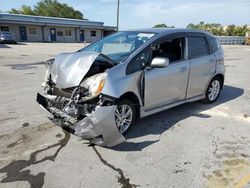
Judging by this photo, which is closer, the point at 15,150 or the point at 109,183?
the point at 109,183

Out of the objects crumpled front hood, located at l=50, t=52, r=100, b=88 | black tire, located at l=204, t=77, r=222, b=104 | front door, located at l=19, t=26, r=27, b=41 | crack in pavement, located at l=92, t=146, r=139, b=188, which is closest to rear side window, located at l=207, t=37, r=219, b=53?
black tire, located at l=204, t=77, r=222, b=104

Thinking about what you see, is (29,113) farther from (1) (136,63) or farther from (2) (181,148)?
(2) (181,148)

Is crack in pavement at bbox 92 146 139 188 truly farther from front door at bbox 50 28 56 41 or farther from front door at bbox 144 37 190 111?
front door at bbox 50 28 56 41

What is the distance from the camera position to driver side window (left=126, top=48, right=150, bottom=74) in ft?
12.5

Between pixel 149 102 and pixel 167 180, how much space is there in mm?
1587

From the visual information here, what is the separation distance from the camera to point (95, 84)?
340 centimetres

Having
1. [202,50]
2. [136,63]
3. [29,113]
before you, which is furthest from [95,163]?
[202,50]

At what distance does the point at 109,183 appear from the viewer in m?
2.82

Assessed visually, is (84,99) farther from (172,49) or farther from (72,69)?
(172,49)

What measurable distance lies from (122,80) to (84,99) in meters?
0.67

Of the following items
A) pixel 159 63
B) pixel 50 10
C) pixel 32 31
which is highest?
pixel 50 10

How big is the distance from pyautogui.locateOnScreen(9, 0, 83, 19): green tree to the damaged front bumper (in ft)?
225

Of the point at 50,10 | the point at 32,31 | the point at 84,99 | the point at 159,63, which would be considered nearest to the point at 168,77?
the point at 159,63

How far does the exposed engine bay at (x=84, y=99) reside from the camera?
3283 mm
